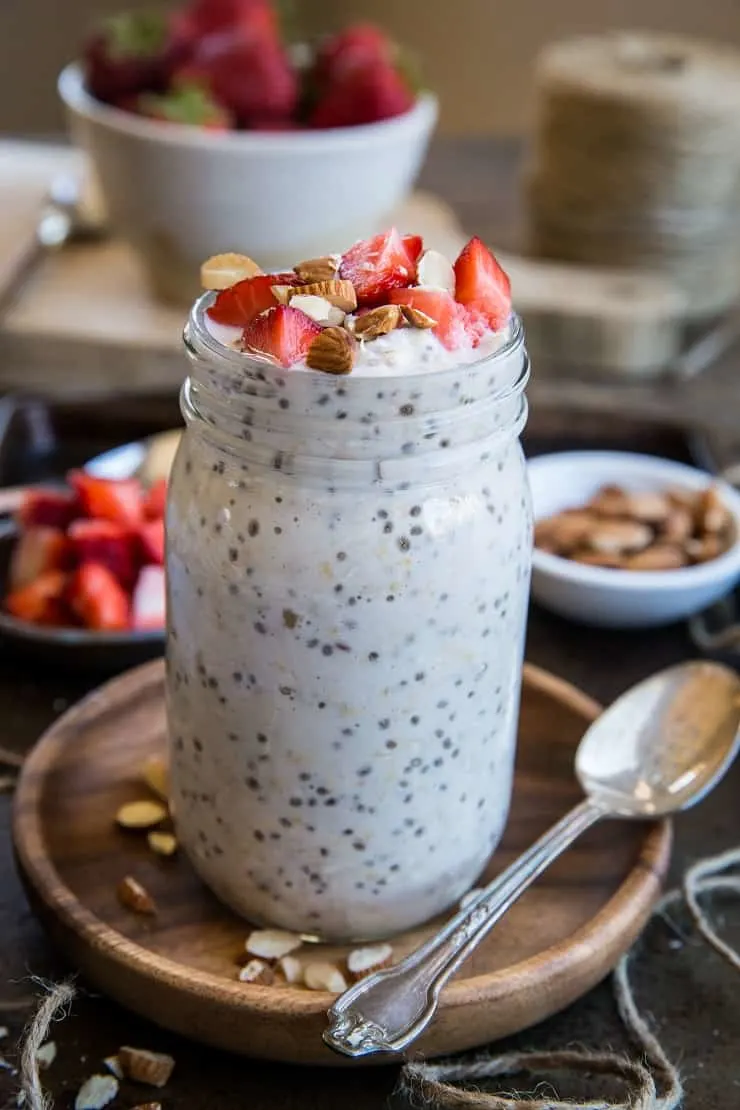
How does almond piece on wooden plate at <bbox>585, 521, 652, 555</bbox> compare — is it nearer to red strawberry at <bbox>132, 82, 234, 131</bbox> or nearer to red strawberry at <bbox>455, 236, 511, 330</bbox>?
red strawberry at <bbox>455, 236, 511, 330</bbox>

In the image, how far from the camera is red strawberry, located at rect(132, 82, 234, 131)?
1.20 m

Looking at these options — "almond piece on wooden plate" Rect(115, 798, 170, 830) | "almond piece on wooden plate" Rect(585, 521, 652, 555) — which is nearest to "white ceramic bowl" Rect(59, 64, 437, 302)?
"almond piece on wooden plate" Rect(585, 521, 652, 555)

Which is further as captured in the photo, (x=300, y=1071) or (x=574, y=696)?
(x=574, y=696)

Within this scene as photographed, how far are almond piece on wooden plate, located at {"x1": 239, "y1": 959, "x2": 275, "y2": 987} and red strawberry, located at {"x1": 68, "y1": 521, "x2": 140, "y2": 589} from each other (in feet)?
1.14

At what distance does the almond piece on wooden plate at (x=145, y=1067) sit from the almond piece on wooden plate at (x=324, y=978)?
2.7 inches

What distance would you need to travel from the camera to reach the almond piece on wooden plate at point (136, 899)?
61cm

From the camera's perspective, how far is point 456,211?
1.70m

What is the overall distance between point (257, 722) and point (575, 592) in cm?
37

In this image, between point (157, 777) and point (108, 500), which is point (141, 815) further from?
point (108, 500)

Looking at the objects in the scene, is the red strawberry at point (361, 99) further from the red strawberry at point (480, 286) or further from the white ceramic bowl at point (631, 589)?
the red strawberry at point (480, 286)

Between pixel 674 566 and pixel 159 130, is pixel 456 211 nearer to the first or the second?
pixel 159 130

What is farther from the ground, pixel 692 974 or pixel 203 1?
pixel 203 1

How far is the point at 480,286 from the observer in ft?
1.78

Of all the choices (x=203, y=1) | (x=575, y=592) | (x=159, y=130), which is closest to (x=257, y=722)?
(x=575, y=592)
